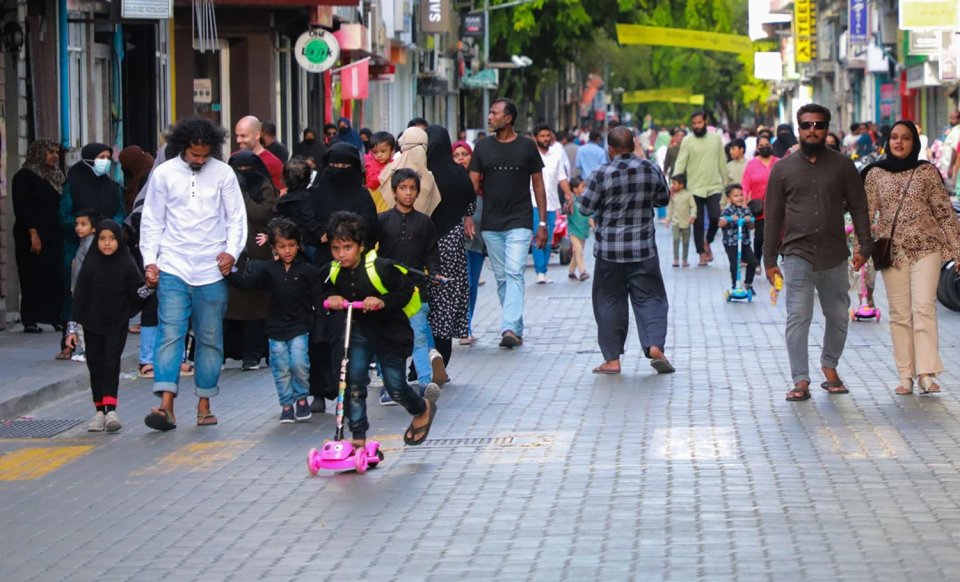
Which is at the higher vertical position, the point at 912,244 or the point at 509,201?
the point at 509,201

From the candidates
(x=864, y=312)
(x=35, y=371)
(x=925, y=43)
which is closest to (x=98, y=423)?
(x=35, y=371)

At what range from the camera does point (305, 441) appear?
1086 centimetres

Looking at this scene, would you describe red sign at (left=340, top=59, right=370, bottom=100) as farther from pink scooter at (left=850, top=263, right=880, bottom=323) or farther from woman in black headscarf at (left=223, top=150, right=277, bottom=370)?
woman in black headscarf at (left=223, top=150, right=277, bottom=370)

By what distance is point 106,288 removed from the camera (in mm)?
11492

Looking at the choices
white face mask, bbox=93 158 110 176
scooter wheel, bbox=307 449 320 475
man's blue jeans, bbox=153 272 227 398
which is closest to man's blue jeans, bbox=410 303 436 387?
man's blue jeans, bbox=153 272 227 398

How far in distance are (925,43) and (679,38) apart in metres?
25.1

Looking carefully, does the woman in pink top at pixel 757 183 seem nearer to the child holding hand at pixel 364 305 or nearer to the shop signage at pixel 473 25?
the child holding hand at pixel 364 305

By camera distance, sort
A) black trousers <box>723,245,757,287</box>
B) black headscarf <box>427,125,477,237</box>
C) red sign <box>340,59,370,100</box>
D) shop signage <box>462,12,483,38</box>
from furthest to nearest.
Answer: shop signage <box>462,12,483,38</box> < red sign <box>340,59,370,100</box> < black trousers <box>723,245,757,287</box> < black headscarf <box>427,125,477,237</box>

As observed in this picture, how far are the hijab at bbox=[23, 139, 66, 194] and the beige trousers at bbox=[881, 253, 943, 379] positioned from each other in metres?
7.50

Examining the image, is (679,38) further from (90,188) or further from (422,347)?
(422,347)

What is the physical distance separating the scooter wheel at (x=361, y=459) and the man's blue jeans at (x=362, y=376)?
142 millimetres

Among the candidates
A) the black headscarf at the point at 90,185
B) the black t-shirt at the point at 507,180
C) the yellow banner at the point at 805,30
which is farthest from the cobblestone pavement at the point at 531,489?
the yellow banner at the point at 805,30

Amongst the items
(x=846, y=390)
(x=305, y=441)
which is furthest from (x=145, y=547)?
(x=846, y=390)

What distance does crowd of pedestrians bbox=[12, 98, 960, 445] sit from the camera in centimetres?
1114
